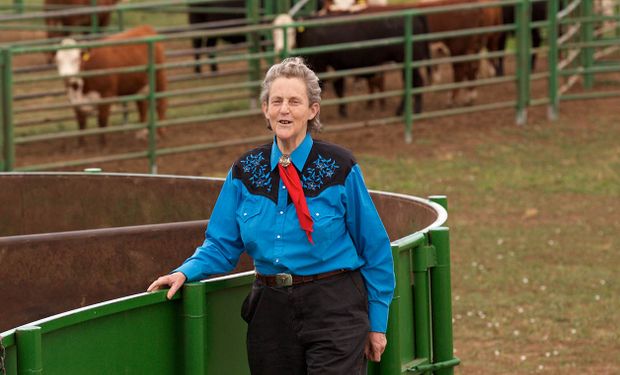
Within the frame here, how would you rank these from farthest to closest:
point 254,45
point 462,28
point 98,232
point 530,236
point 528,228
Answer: point 254,45
point 462,28
point 528,228
point 530,236
point 98,232

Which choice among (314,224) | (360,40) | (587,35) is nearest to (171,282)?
(314,224)

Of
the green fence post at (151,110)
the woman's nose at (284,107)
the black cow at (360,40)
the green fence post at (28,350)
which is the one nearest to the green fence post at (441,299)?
the woman's nose at (284,107)

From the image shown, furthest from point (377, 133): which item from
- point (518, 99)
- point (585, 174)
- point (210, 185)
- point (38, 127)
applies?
point (210, 185)

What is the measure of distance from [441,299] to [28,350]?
75.3 inches

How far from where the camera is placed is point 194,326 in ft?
12.4

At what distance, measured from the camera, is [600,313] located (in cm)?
789

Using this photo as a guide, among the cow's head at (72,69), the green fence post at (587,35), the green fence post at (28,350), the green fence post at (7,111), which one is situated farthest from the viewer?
the green fence post at (587,35)

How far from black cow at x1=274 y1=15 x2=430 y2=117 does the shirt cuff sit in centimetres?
1122

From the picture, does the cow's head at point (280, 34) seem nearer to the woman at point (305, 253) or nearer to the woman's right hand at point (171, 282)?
the woman at point (305, 253)

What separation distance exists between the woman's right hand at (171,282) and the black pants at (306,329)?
23cm

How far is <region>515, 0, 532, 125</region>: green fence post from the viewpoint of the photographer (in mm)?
14969

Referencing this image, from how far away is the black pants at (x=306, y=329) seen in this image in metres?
3.85

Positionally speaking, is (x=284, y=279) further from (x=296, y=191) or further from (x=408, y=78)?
(x=408, y=78)

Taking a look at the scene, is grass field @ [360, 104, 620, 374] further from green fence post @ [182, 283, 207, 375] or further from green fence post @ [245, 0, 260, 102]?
green fence post @ [182, 283, 207, 375]
